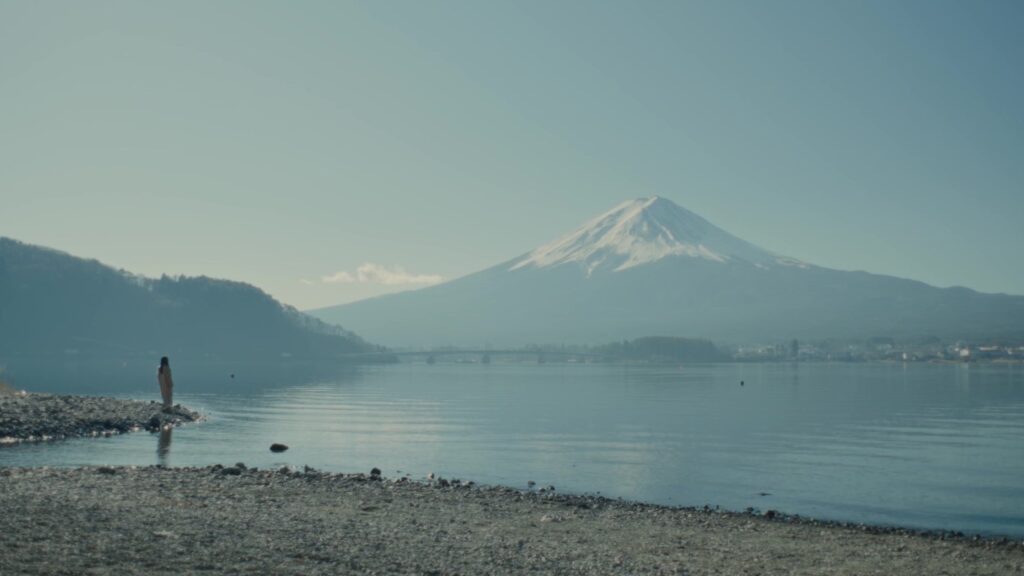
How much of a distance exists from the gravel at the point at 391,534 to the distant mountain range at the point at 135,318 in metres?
142

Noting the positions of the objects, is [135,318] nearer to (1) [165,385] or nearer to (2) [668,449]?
(1) [165,385]

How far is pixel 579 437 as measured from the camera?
35188 mm

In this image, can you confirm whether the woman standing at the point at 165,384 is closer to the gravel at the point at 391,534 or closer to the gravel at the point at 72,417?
the gravel at the point at 72,417

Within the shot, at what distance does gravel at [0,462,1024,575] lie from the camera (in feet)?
35.6

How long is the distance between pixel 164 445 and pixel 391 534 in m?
16.4

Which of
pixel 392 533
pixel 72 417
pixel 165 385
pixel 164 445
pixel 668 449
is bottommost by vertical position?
pixel 668 449

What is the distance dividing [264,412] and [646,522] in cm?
3260

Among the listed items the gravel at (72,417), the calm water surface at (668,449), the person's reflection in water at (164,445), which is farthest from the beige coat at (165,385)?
the person's reflection in water at (164,445)

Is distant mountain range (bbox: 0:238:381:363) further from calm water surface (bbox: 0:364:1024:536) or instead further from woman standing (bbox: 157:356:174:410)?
woman standing (bbox: 157:356:174:410)

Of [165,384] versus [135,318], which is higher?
[135,318]

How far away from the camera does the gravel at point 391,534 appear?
10844mm

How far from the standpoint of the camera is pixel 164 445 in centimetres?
2720

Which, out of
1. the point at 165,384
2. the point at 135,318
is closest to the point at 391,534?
the point at 165,384

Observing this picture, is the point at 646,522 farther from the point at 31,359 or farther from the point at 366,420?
the point at 31,359
